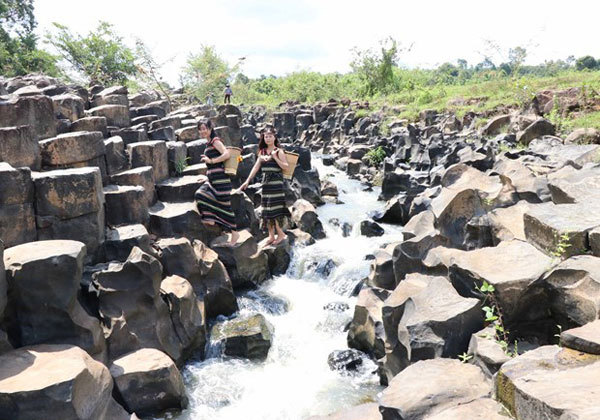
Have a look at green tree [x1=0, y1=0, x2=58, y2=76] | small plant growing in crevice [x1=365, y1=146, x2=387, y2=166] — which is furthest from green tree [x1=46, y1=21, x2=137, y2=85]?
small plant growing in crevice [x1=365, y1=146, x2=387, y2=166]

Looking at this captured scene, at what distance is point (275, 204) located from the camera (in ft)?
25.7

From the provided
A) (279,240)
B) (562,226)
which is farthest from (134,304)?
(562,226)

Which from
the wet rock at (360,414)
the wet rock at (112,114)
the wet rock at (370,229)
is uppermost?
A: the wet rock at (112,114)

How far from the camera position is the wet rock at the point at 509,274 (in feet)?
13.6

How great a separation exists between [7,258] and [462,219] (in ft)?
17.4

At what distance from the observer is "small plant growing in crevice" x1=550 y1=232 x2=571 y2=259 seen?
4.36 meters


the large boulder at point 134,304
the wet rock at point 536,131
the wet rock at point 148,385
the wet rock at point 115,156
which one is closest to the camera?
the wet rock at point 148,385

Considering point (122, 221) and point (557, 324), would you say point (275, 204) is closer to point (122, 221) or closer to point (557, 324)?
point (122, 221)

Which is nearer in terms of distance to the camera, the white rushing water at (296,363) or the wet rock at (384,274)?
the white rushing water at (296,363)

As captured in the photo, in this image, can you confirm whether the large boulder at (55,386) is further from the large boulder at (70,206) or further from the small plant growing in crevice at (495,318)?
the small plant growing in crevice at (495,318)

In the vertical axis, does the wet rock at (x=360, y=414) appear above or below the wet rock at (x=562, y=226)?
below

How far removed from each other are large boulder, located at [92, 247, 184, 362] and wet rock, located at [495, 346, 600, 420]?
3.81 m

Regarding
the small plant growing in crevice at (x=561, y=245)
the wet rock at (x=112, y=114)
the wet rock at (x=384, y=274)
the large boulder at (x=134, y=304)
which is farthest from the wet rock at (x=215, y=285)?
the wet rock at (x=112, y=114)

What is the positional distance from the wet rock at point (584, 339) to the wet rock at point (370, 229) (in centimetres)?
664
